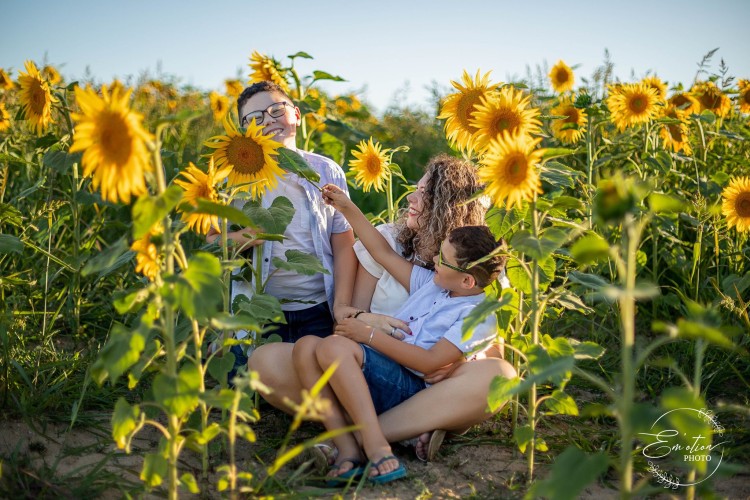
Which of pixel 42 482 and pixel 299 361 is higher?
pixel 299 361

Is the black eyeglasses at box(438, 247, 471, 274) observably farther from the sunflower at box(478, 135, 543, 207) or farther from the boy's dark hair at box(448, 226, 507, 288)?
the sunflower at box(478, 135, 543, 207)

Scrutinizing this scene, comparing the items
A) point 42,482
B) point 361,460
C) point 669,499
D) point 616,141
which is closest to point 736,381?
point 669,499

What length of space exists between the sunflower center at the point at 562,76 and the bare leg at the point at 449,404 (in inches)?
102

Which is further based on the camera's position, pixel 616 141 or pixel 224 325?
pixel 616 141

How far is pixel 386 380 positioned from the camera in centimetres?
246

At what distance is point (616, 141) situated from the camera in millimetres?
3480

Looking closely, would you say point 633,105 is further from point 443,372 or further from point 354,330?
point 354,330

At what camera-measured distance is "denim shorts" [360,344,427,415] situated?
2.44 m

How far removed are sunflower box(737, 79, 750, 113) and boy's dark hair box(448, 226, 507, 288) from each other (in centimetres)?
240

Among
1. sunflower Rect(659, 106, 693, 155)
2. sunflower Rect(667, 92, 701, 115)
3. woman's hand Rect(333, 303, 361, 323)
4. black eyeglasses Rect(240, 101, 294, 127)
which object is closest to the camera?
woman's hand Rect(333, 303, 361, 323)

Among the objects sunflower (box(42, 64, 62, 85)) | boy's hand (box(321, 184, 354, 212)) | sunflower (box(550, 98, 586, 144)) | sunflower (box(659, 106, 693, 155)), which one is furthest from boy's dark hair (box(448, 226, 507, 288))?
sunflower (box(42, 64, 62, 85))

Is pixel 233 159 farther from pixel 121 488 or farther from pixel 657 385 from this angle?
pixel 657 385

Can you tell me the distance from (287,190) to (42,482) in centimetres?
143

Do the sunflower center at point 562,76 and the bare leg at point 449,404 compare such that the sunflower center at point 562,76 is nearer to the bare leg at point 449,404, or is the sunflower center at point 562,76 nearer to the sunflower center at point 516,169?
the bare leg at point 449,404
